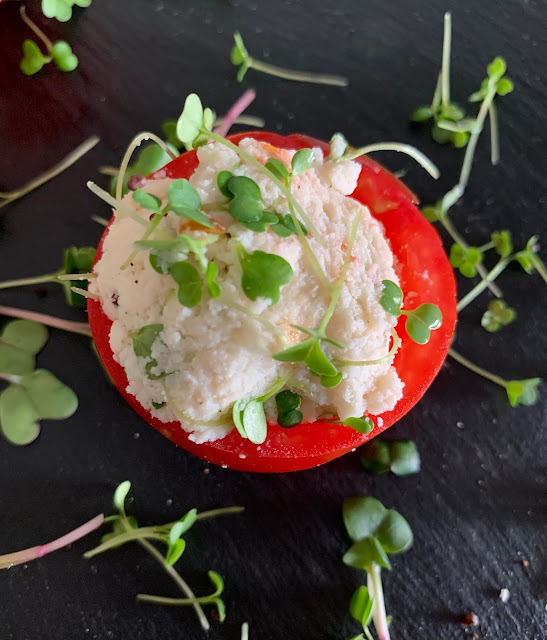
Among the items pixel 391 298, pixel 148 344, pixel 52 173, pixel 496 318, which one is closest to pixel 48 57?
pixel 52 173

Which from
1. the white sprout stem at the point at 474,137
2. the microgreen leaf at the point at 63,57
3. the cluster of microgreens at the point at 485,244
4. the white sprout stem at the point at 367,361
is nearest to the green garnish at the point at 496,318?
the cluster of microgreens at the point at 485,244

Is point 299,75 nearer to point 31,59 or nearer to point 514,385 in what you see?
point 31,59

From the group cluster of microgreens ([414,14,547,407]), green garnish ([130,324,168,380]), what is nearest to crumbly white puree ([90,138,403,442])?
green garnish ([130,324,168,380])

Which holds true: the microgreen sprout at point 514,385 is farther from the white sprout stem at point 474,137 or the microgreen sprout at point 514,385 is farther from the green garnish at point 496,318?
the white sprout stem at point 474,137

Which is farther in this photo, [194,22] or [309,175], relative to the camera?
[194,22]

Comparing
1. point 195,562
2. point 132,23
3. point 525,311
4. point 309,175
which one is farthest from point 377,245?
point 132,23

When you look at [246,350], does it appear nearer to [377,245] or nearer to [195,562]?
[377,245]
